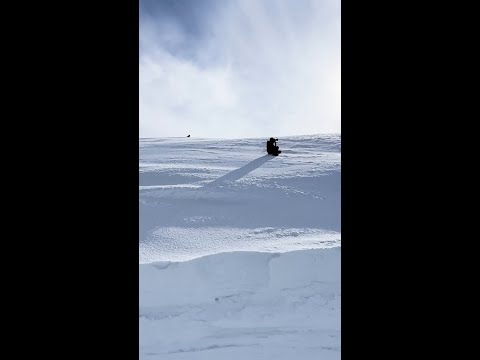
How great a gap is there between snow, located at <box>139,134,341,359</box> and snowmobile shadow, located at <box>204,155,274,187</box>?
5.2 inches

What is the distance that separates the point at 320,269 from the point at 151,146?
251 inches

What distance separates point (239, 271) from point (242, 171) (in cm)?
297


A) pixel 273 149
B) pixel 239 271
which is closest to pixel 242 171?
pixel 273 149

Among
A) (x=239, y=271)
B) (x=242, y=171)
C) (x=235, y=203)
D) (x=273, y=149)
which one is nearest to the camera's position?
(x=239, y=271)

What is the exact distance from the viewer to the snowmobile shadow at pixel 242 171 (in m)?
5.51

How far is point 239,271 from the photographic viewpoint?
331 cm

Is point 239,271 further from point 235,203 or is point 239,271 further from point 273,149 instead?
point 273,149

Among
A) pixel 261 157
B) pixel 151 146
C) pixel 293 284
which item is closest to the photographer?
pixel 293 284
